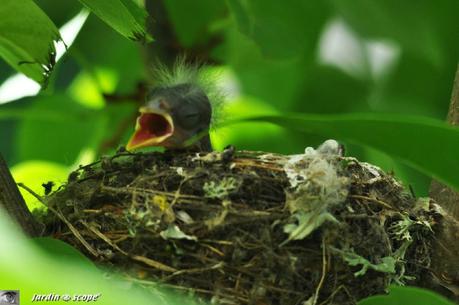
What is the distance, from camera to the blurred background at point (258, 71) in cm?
378

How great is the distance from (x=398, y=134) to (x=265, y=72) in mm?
2411

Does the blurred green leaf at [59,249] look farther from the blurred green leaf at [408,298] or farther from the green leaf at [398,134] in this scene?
the blurred green leaf at [408,298]

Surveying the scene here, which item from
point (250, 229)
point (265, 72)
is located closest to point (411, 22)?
point (265, 72)

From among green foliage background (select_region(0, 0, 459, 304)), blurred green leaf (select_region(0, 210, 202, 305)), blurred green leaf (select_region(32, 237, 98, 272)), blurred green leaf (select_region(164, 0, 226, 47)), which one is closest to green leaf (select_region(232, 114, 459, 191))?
blurred green leaf (select_region(32, 237, 98, 272))

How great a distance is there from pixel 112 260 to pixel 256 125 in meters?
1.88

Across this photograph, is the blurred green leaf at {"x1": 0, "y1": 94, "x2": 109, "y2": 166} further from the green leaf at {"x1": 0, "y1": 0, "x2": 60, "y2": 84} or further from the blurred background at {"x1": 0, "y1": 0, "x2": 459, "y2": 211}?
the green leaf at {"x1": 0, "y1": 0, "x2": 60, "y2": 84}

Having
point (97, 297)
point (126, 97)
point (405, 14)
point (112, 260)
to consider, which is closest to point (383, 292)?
point (112, 260)

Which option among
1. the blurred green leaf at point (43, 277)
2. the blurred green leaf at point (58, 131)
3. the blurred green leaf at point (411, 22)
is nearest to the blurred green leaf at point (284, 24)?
the blurred green leaf at point (411, 22)

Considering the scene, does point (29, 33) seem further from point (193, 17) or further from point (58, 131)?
point (58, 131)

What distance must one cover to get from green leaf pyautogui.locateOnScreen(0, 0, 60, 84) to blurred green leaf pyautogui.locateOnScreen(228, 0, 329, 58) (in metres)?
0.91

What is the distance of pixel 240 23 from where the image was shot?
3.15 metres

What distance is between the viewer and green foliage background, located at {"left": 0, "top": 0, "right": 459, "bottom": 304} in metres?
3.72

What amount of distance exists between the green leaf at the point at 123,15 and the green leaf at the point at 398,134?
1.08 feet

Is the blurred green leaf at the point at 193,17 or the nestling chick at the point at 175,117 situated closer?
the nestling chick at the point at 175,117
